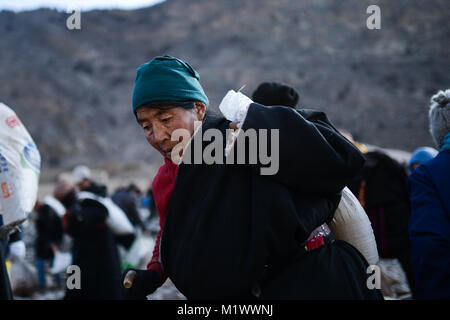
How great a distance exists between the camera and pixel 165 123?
154cm

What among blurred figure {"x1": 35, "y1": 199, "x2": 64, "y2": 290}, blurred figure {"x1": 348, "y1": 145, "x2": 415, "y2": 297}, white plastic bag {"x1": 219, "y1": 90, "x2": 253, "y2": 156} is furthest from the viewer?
blurred figure {"x1": 35, "y1": 199, "x2": 64, "y2": 290}

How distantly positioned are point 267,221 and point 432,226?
1.01m

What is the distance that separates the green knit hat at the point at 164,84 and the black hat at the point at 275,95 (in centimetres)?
99

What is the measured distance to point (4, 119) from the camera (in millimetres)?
2510

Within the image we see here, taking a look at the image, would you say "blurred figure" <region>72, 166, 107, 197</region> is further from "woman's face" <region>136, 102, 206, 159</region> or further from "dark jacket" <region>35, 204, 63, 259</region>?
"woman's face" <region>136, 102, 206, 159</region>

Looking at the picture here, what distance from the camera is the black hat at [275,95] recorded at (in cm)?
253

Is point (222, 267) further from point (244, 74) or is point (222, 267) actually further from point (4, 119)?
point (244, 74)

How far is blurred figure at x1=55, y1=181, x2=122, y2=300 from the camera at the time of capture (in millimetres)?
4379

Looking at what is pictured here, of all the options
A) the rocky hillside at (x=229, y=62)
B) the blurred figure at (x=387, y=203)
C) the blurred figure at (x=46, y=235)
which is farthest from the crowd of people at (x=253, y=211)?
the rocky hillside at (x=229, y=62)

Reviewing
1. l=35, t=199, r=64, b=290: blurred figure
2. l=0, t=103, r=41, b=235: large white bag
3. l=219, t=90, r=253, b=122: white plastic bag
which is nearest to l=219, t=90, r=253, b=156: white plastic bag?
l=219, t=90, r=253, b=122: white plastic bag

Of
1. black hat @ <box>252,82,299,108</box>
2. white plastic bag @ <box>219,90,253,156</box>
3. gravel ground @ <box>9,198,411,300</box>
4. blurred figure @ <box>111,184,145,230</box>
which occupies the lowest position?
gravel ground @ <box>9,198,411,300</box>

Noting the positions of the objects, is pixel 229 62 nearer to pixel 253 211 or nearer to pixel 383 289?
pixel 383 289
